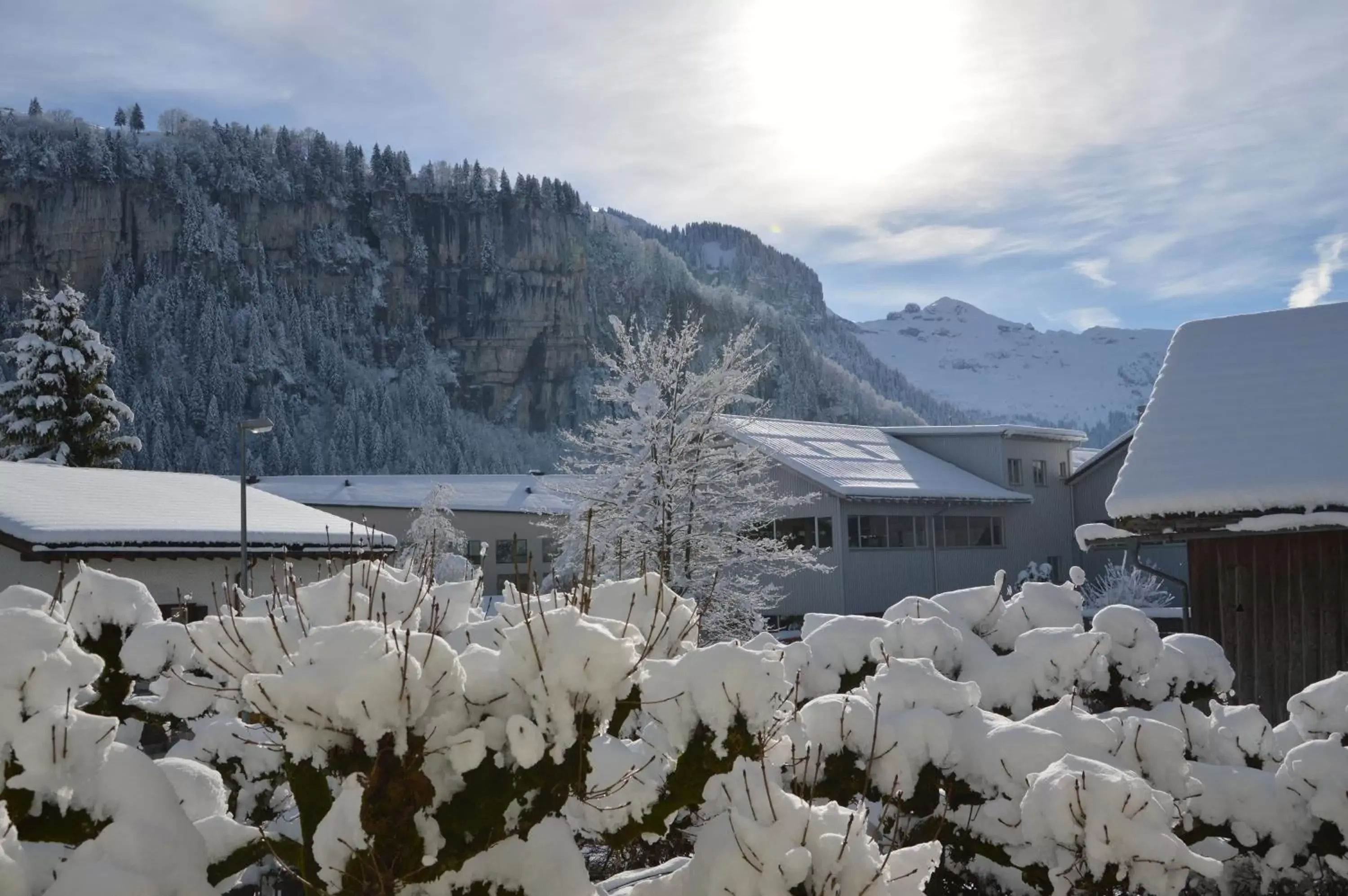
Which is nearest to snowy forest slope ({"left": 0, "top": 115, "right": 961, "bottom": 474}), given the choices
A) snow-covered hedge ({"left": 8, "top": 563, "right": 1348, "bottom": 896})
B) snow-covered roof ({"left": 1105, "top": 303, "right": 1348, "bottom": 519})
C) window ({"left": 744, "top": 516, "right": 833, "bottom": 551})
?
window ({"left": 744, "top": 516, "right": 833, "bottom": 551})

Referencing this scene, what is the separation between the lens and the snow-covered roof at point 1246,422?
1013 cm

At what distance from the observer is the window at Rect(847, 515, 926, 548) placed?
31531 mm

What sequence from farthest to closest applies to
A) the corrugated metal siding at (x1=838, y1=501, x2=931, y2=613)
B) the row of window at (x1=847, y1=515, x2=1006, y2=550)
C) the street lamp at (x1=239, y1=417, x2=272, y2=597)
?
the row of window at (x1=847, y1=515, x2=1006, y2=550) → the corrugated metal siding at (x1=838, y1=501, x2=931, y2=613) → the street lamp at (x1=239, y1=417, x2=272, y2=597)

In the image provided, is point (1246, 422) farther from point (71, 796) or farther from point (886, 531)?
point (886, 531)

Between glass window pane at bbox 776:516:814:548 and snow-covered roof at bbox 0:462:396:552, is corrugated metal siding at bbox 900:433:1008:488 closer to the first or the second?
glass window pane at bbox 776:516:814:548

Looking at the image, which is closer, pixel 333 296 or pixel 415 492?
pixel 415 492

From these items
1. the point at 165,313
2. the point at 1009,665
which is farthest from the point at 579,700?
the point at 165,313

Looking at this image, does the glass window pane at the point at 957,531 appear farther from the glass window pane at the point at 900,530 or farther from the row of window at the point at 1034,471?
the row of window at the point at 1034,471

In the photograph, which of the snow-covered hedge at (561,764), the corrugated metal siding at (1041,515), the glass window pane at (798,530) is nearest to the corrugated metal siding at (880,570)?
the glass window pane at (798,530)

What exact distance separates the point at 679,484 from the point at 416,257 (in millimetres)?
141339

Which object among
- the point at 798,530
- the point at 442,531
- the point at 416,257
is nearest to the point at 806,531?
the point at 798,530

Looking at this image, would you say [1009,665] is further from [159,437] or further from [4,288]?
[4,288]

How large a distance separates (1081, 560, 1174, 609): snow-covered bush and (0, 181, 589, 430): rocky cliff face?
115 m

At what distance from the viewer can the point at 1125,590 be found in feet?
104
